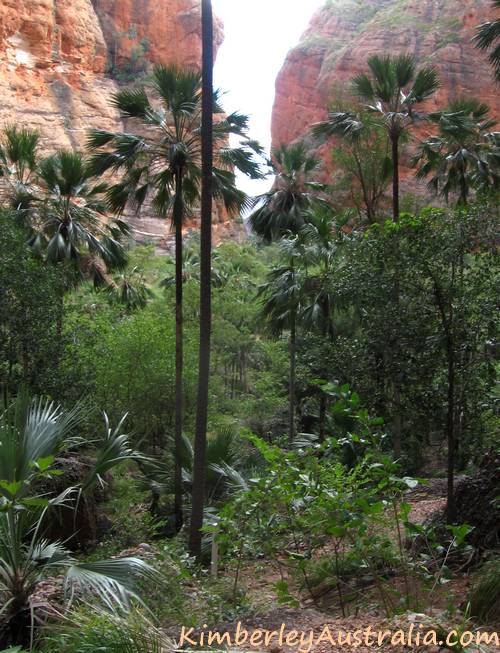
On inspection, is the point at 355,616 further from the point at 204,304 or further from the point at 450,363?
the point at 204,304

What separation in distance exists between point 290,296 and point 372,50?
128ft

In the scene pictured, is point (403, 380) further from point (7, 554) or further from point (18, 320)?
point (18, 320)

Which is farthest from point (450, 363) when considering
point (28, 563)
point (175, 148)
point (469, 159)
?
point (469, 159)

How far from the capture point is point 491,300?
895 cm

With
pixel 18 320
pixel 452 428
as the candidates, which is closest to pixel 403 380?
pixel 452 428

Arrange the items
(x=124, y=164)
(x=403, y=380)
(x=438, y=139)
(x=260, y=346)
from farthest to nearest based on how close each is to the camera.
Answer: (x=260, y=346)
(x=438, y=139)
(x=124, y=164)
(x=403, y=380)

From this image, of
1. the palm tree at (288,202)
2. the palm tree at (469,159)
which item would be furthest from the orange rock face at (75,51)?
the palm tree at (469,159)

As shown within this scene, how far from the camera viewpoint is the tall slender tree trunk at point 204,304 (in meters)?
9.12

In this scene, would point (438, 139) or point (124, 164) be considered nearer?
point (124, 164)

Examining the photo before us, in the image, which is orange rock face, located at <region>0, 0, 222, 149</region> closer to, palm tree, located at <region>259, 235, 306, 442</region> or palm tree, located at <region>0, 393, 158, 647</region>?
palm tree, located at <region>259, 235, 306, 442</region>

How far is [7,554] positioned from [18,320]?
885 cm

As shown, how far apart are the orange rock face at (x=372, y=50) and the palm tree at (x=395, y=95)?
22629 mm

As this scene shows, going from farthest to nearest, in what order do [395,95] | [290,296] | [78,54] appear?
[78,54]
[290,296]
[395,95]

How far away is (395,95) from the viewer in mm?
16344
